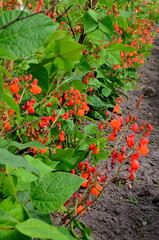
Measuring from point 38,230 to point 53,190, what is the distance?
33 cm

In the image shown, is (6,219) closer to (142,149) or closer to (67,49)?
(67,49)

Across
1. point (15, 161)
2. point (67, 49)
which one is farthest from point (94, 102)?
point (15, 161)

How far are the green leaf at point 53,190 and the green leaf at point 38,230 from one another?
25 cm

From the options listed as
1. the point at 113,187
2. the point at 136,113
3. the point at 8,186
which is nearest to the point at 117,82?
the point at 136,113

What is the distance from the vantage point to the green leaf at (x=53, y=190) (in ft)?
3.56

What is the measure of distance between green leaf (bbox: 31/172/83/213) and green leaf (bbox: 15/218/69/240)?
0.83ft

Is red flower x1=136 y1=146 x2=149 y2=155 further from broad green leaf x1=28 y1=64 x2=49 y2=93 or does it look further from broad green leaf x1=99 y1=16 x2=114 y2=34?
broad green leaf x1=99 y1=16 x2=114 y2=34

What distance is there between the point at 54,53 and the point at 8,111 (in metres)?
0.47

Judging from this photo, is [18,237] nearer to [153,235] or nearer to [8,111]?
[8,111]

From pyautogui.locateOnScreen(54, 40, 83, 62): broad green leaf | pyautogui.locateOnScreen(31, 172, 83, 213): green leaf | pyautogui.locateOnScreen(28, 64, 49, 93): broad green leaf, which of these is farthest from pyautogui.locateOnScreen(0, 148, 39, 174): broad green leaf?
pyautogui.locateOnScreen(28, 64, 49, 93): broad green leaf

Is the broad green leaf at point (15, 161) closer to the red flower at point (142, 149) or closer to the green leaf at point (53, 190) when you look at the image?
the green leaf at point (53, 190)

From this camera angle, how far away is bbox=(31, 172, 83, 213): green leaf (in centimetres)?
108

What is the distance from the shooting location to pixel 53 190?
1.11 metres

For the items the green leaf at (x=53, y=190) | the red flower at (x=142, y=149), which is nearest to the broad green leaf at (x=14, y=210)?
the green leaf at (x=53, y=190)
